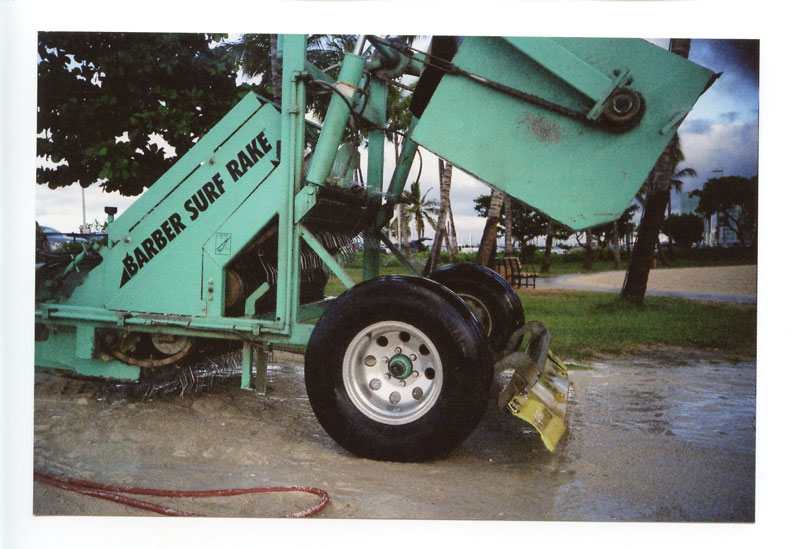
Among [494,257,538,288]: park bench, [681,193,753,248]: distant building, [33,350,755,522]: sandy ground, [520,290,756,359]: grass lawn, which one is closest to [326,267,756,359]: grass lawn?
[520,290,756,359]: grass lawn

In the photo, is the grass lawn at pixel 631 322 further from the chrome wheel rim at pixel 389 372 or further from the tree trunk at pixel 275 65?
the tree trunk at pixel 275 65

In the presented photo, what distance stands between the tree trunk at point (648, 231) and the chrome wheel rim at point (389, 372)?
4.32m

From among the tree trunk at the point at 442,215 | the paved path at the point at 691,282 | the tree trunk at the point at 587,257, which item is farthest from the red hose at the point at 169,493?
the tree trunk at the point at 442,215

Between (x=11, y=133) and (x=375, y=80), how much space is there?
2.28 metres

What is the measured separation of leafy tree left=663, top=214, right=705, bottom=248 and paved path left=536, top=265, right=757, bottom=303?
0.25m

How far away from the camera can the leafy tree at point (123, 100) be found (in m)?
3.99

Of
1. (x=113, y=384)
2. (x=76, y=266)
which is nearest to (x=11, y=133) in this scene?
(x=76, y=266)

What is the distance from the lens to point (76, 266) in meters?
4.29

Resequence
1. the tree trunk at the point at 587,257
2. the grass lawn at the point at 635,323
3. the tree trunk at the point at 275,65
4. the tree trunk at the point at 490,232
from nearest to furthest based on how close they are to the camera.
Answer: the tree trunk at the point at 275,65
the grass lawn at the point at 635,323
the tree trunk at the point at 587,257
the tree trunk at the point at 490,232

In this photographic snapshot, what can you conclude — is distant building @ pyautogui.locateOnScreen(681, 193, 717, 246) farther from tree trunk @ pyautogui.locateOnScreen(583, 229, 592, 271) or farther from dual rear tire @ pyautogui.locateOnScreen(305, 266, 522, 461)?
tree trunk @ pyautogui.locateOnScreen(583, 229, 592, 271)

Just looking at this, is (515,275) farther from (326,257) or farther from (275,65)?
(326,257)

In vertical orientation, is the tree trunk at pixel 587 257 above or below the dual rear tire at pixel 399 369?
above

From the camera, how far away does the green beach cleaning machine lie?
3.37 meters
